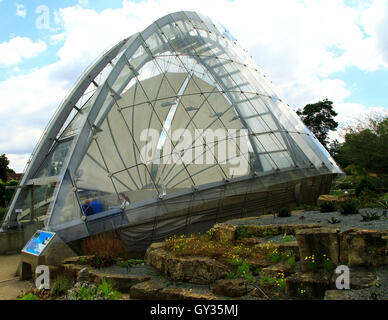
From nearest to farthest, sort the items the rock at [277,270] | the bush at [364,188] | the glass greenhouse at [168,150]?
1. the rock at [277,270]
2. the glass greenhouse at [168,150]
3. the bush at [364,188]

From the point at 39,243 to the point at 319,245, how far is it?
786 centimetres

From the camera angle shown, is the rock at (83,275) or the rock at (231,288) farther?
the rock at (83,275)

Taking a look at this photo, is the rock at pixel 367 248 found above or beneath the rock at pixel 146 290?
above

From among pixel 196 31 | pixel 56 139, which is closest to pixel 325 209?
pixel 196 31

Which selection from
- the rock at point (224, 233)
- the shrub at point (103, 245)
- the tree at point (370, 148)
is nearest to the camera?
the rock at point (224, 233)

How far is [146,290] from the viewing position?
696cm

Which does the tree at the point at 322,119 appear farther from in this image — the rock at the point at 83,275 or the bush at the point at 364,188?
the rock at the point at 83,275

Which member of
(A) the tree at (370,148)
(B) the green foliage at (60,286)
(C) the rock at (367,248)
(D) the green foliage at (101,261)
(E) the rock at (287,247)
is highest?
(A) the tree at (370,148)

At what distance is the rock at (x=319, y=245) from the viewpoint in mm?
6336

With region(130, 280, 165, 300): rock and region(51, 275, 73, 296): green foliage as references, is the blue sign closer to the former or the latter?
region(51, 275, 73, 296): green foliage

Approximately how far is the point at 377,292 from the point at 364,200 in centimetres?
889

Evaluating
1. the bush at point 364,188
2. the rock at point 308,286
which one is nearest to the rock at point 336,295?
the rock at point 308,286

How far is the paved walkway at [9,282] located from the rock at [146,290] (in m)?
3.37

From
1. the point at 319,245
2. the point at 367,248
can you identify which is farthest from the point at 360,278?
the point at 319,245
